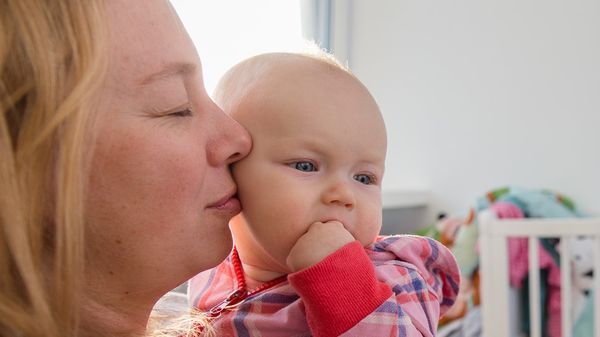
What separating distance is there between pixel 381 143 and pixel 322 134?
10 centimetres

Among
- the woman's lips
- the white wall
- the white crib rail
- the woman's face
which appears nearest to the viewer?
the woman's face

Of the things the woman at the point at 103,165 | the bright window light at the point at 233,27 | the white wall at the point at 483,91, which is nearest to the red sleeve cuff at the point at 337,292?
the woman at the point at 103,165

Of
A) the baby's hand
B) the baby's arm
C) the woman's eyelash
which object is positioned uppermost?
the woman's eyelash

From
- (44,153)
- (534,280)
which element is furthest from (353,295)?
(534,280)

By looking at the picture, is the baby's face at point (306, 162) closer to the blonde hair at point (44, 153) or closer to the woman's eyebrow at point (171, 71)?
the woman's eyebrow at point (171, 71)

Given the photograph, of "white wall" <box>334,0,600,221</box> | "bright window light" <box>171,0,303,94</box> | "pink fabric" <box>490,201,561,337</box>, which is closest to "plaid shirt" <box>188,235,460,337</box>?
"bright window light" <box>171,0,303,94</box>

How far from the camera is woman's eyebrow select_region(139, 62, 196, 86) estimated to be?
605mm

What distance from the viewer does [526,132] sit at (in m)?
2.42

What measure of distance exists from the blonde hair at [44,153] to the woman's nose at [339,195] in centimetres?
30

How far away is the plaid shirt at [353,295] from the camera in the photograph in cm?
66

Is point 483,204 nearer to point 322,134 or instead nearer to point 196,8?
point 196,8

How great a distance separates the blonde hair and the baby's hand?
0.25m

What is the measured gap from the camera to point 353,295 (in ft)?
2.18

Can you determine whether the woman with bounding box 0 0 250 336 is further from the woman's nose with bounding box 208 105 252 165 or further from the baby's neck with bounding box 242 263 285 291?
the baby's neck with bounding box 242 263 285 291
